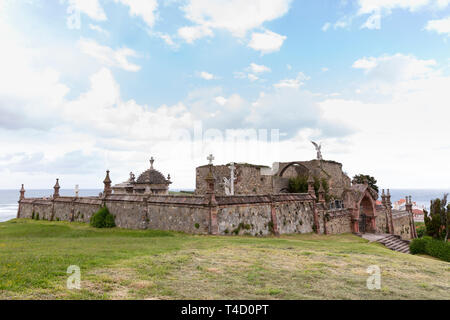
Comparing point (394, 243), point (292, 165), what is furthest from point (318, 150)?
point (394, 243)

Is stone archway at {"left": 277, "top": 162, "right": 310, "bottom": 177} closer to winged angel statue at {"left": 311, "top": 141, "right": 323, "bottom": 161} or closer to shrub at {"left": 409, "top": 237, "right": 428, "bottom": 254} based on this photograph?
winged angel statue at {"left": 311, "top": 141, "right": 323, "bottom": 161}

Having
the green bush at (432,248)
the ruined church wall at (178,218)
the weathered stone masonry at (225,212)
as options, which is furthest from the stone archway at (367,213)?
the ruined church wall at (178,218)

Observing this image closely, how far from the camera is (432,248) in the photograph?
71.4 ft

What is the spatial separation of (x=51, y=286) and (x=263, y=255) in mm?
7676

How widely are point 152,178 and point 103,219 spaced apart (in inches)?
451

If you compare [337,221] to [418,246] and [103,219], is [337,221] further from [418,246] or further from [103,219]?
[103,219]

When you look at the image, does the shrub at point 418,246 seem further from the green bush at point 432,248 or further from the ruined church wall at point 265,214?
the ruined church wall at point 265,214

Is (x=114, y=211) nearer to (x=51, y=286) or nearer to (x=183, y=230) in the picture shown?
(x=183, y=230)

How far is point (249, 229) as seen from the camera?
19609mm

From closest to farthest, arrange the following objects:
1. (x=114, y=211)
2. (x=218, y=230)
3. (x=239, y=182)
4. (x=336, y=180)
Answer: (x=218, y=230) → (x=114, y=211) → (x=239, y=182) → (x=336, y=180)

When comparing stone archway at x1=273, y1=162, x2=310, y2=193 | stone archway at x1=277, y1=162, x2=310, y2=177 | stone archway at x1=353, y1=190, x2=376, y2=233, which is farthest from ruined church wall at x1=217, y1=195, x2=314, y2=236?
stone archway at x1=277, y1=162, x2=310, y2=177

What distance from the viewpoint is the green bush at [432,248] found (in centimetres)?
2086

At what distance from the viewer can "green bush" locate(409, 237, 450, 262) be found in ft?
68.4

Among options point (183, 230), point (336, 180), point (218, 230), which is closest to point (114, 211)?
point (183, 230)
